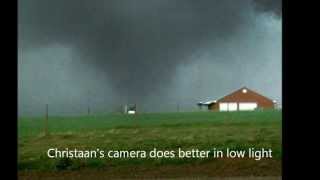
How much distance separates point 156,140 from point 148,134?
24cm

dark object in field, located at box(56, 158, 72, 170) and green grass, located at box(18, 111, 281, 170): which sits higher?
green grass, located at box(18, 111, 281, 170)

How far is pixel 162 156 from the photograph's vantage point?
9.45 m

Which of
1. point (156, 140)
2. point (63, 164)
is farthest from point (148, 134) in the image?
point (63, 164)

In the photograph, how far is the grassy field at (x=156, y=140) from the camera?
9.10 metres

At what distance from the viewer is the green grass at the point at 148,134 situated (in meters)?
9.12

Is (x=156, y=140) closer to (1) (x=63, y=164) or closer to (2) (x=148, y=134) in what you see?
(2) (x=148, y=134)

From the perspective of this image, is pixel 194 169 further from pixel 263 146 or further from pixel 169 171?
pixel 263 146

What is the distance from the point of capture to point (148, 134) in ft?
31.2

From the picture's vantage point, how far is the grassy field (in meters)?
9.10

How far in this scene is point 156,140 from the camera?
9.36m

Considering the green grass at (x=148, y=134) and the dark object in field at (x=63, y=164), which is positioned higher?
the green grass at (x=148, y=134)
